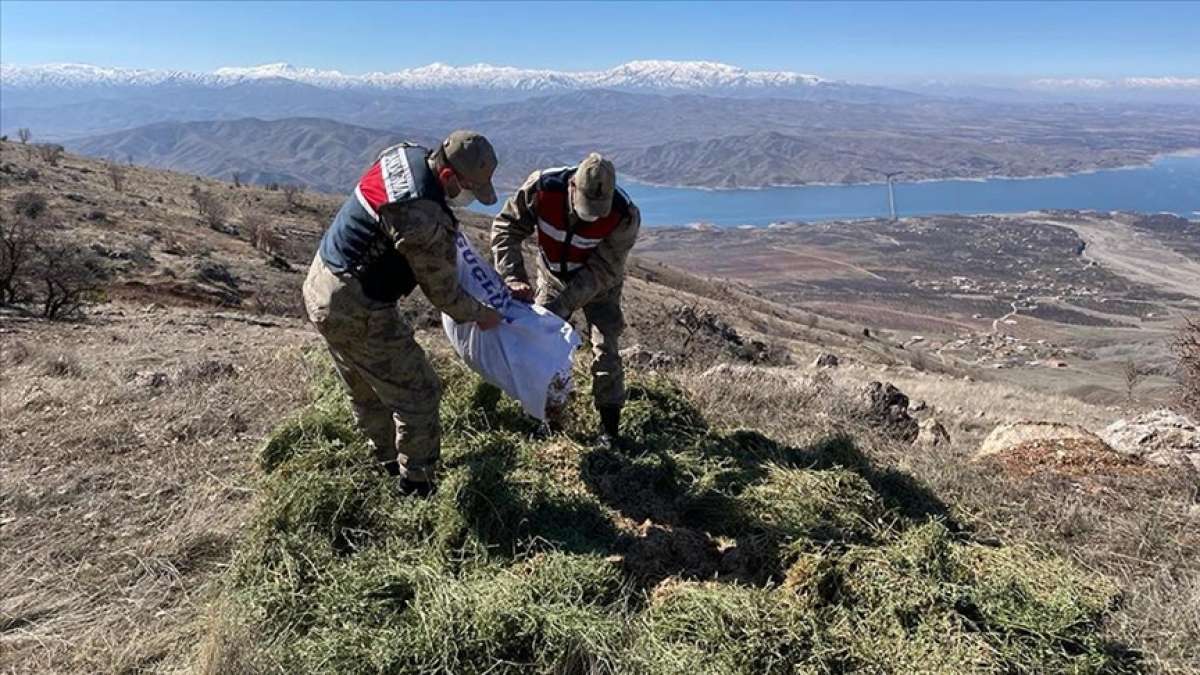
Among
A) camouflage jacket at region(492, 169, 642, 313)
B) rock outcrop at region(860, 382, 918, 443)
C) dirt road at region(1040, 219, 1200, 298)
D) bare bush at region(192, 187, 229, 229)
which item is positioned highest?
camouflage jacket at region(492, 169, 642, 313)

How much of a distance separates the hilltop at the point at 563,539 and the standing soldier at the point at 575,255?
0.38m

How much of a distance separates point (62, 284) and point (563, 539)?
9947 millimetres

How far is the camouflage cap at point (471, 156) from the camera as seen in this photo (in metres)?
3.40

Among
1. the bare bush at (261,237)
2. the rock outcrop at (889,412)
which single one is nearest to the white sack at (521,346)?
the rock outcrop at (889,412)

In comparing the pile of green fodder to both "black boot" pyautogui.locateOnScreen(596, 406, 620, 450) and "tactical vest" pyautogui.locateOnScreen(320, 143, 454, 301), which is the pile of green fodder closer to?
"black boot" pyautogui.locateOnScreen(596, 406, 620, 450)

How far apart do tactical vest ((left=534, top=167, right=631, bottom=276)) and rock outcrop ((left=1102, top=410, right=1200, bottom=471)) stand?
4006mm

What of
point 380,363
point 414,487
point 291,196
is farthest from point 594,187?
point 291,196

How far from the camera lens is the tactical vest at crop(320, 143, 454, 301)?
131 inches

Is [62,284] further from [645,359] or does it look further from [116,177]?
[116,177]

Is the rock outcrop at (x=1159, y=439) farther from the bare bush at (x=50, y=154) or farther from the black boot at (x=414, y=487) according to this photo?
the bare bush at (x=50, y=154)

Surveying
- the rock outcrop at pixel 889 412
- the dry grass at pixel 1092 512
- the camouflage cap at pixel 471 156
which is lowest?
the rock outcrop at pixel 889 412

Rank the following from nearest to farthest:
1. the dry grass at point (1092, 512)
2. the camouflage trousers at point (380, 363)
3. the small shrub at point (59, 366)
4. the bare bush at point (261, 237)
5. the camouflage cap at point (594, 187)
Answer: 1. the dry grass at point (1092, 512)
2. the camouflage trousers at point (380, 363)
3. the camouflage cap at point (594, 187)
4. the small shrub at point (59, 366)
5. the bare bush at point (261, 237)

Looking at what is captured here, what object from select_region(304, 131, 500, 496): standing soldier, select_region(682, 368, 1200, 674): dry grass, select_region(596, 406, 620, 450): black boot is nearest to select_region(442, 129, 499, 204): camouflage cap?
select_region(304, 131, 500, 496): standing soldier

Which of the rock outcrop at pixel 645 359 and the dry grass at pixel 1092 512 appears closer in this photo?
the dry grass at pixel 1092 512
